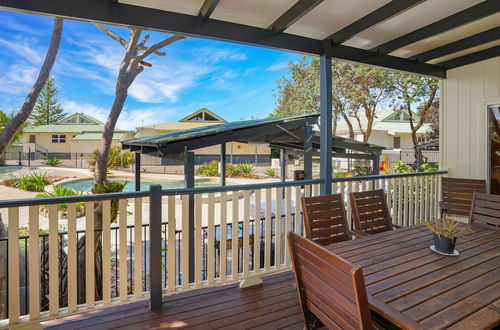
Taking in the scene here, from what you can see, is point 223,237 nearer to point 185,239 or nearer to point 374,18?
point 185,239

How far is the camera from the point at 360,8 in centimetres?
273

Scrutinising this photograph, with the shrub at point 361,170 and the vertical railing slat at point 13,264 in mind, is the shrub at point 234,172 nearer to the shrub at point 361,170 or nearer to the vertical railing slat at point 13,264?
the shrub at point 361,170

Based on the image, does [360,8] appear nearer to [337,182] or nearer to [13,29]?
[337,182]

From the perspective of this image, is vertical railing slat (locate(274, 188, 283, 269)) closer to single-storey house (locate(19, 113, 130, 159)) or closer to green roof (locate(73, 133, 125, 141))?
green roof (locate(73, 133, 125, 141))

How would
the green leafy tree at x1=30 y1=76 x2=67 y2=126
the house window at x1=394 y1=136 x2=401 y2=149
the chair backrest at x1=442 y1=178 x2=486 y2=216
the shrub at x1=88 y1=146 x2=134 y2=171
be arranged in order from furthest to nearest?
the green leafy tree at x1=30 y1=76 x2=67 y2=126
the house window at x1=394 y1=136 x2=401 y2=149
the shrub at x1=88 y1=146 x2=134 y2=171
the chair backrest at x1=442 y1=178 x2=486 y2=216

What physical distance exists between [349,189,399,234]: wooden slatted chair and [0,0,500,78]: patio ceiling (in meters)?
1.72

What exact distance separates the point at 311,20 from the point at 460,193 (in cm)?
337

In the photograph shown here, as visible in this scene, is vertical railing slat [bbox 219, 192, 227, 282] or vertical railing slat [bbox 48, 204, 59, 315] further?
vertical railing slat [bbox 219, 192, 227, 282]

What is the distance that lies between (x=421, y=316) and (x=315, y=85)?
12.6m

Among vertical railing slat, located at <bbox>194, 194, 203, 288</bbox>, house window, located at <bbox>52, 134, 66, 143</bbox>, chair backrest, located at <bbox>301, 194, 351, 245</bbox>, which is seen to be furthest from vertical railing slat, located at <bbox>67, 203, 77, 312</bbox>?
house window, located at <bbox>52, 134, 66, 143</bbox>

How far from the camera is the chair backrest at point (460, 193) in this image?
4.07 m

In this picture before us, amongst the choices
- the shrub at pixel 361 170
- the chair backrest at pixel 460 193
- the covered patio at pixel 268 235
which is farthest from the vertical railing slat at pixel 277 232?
the shrub at pixel 361 170

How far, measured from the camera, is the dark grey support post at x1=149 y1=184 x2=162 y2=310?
2369 millimetres

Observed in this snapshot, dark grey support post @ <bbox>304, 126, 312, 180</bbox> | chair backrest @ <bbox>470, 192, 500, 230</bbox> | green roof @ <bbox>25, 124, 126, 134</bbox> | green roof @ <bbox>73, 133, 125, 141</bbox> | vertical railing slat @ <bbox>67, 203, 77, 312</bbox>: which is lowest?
vertical railing slat @ <bbox>67, 203, 77, 312</bbox>
